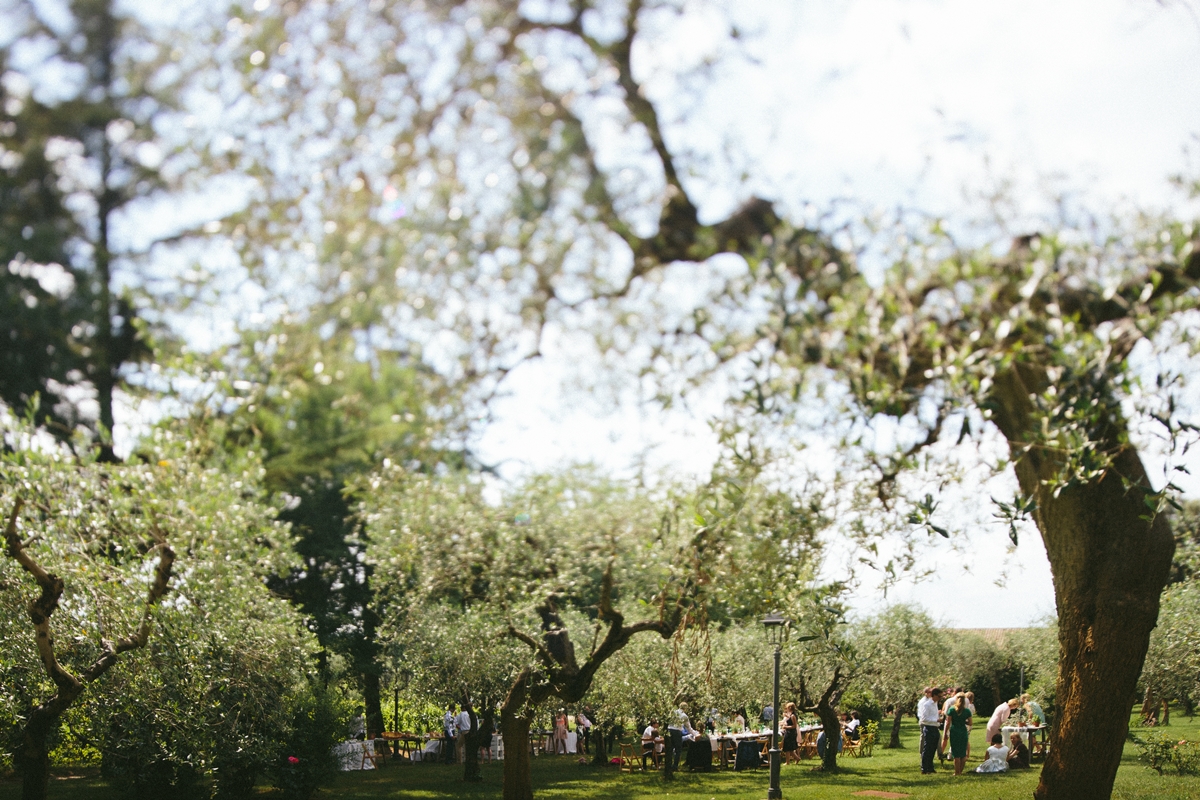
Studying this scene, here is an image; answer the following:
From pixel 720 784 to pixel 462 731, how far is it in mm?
7265

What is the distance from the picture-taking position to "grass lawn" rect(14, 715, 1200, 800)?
46.0 feet

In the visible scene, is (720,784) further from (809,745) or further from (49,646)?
(49,646)

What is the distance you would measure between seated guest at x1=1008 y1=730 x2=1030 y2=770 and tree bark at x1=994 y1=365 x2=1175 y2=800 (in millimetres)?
13395

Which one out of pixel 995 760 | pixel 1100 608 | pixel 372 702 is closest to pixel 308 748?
pixel 995 760

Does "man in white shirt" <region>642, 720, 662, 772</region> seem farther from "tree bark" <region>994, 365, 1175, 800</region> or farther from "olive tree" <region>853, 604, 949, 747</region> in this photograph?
"tree bark" <region>994, 365, 1175, 800</region>

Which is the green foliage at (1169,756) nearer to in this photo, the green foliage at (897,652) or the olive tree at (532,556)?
the green foliage at (897,652)

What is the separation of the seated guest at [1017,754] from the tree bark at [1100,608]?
13.4 metres

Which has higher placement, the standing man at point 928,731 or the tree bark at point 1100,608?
the tree bark at point 1100,608

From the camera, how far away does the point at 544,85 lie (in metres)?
5.75

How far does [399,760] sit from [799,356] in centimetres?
2401

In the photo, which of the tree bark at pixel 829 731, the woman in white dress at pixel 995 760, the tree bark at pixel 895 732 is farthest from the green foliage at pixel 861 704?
the woman in white dress at pixel 995 760

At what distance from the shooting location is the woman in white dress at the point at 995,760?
57.9 ft

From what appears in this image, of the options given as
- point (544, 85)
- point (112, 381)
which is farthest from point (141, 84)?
point (112, 381)

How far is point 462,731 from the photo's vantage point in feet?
73.8
